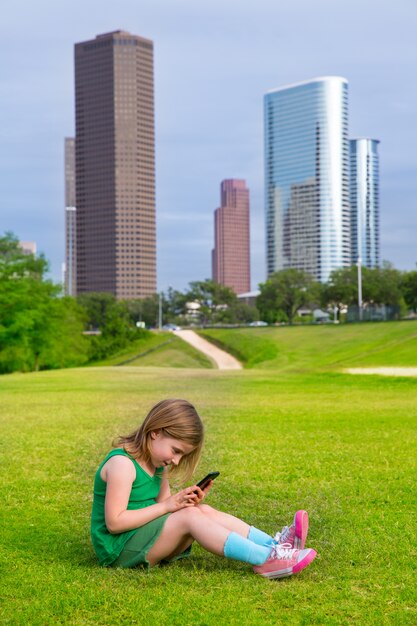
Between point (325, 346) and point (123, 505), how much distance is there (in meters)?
53.6

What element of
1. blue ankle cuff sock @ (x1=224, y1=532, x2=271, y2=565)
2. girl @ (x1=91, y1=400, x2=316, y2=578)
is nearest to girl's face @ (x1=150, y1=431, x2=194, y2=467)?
girl @ (x1=91, y1=400, x2=316, y2=578)

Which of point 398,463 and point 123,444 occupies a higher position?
point 123,444

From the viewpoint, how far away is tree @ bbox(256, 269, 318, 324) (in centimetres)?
11019

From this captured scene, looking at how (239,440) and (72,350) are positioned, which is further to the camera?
(72,350)

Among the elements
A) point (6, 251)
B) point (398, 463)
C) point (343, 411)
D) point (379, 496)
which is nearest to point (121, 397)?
point (343, 411)

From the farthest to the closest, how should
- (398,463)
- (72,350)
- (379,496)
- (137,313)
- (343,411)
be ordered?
(137,313), (72,350), (343,411), (398,463), (379,496)

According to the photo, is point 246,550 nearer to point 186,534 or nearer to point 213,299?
point 186,534

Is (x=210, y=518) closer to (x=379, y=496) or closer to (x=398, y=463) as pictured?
(x=379, y=496)

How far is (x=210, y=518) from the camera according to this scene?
17.8 ft

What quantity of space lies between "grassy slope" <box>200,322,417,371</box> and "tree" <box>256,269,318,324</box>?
30.4 meters

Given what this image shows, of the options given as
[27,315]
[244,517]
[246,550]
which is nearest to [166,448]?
[246,550]

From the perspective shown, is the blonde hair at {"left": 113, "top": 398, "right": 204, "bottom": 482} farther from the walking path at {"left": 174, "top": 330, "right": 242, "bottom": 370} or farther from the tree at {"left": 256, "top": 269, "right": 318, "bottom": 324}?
the tree at {"left": 256, "top": 269, "right": 318, "bottom": 324}

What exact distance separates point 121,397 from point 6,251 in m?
56.4

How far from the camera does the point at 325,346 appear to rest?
2296 inches
